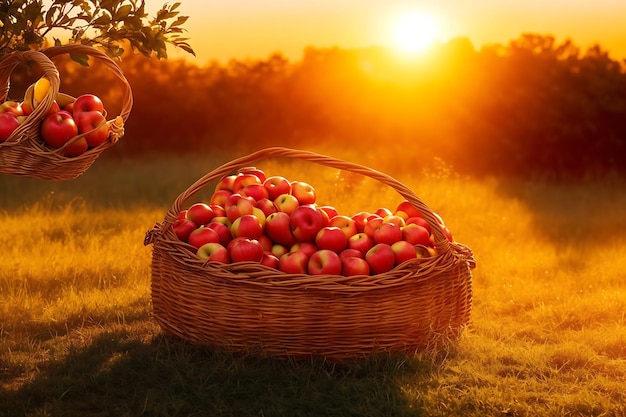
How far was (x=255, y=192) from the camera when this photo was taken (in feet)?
15.3

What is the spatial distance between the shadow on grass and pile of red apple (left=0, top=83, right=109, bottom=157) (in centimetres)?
112

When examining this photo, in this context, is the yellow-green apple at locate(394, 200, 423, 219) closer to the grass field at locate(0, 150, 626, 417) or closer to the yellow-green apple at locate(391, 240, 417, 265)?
the yellow-green apple at locate(391, 240, 417, 265)

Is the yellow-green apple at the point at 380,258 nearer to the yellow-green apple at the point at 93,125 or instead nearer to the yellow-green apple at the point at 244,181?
the yellow-green apple at the point at 244,181

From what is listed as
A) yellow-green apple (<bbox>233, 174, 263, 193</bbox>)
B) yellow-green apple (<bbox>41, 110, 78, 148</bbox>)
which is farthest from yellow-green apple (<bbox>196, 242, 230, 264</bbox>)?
yellow-green apple (<bbox>41, 110, 78, 148</bbox>)

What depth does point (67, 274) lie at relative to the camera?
228 inches

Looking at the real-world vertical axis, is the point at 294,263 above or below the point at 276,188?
below

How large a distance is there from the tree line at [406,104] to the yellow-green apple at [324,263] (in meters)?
6.82

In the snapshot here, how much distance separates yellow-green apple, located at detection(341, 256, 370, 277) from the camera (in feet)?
13.3

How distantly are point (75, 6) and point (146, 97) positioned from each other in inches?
290

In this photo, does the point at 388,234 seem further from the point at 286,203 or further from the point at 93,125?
the point at 93,125

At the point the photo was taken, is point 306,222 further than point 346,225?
No

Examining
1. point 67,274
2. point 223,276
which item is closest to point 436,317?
point 223,276

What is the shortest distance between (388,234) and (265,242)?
2.17 ft

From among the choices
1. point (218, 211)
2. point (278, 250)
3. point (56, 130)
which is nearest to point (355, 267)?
point (278, 250)
